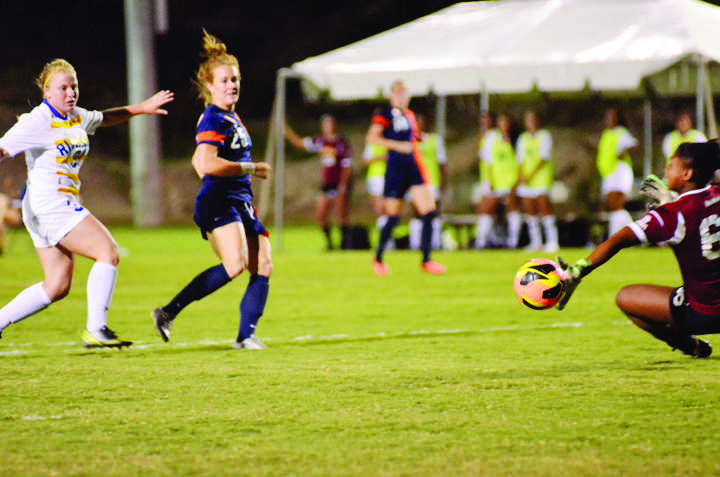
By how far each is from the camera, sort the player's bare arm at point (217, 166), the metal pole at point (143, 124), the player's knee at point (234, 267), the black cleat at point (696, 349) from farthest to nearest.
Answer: the metal pole at point (143, 124) → the player's knee at point (234, 267) → the player's bare arm at point (217, 166) → the black cleat at point (696, 349)

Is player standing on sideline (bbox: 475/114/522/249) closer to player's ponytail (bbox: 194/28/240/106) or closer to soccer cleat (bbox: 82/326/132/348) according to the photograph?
player's ponytail (bbox: 194/28/240/106)

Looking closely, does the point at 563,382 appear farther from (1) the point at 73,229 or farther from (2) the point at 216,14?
(2) the point at 216,14

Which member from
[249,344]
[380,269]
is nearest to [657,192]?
[249,344]

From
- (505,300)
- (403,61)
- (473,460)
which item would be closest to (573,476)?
(473,460)

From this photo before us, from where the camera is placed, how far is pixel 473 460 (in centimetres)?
427

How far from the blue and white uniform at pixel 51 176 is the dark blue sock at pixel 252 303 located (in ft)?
3.77

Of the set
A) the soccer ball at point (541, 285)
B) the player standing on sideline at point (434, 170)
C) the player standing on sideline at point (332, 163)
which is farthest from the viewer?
the player standing on sideline at point (332, 163)

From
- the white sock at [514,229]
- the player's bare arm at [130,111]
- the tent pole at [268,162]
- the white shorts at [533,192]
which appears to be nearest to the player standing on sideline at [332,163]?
the tent pole at [268,162]

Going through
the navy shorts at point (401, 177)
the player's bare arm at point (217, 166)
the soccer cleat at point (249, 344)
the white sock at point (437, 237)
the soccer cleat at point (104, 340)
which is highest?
the player's bare arm at point (217, 166)

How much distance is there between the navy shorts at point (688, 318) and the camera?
594 centimetres

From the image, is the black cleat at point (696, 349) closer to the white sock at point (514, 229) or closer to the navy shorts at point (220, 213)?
the navy shorts at point (220, 213)

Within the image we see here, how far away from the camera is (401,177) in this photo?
12773 mm

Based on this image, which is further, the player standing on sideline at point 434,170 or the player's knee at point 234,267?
the player standing on sideline at point 434,170

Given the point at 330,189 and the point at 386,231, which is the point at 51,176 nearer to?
the point at 386,231
